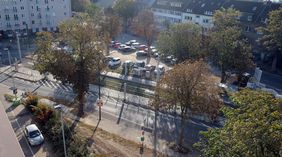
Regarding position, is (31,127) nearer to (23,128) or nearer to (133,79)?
(23,128)

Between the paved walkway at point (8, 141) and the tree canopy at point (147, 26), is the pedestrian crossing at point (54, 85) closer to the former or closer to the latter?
the paved walkway at point (8, 141)

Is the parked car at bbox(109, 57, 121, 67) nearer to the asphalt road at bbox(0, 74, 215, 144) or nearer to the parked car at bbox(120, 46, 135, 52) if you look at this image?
the parked car at bbox(120, 46, 135, 52)

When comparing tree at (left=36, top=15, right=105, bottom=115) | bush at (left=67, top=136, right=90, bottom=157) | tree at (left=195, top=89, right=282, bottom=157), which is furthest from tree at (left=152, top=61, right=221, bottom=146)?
tree at (left=36, top=15, right=105, bottom=115)

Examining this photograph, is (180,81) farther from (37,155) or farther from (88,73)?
(37,155)

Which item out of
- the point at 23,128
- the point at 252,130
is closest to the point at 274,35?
the point at 252,130

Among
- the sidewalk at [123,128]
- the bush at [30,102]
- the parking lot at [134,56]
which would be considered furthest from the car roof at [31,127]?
the parking lot at [134,56]

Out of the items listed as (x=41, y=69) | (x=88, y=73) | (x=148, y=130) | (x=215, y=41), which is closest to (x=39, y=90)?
(x=41, y=69)
